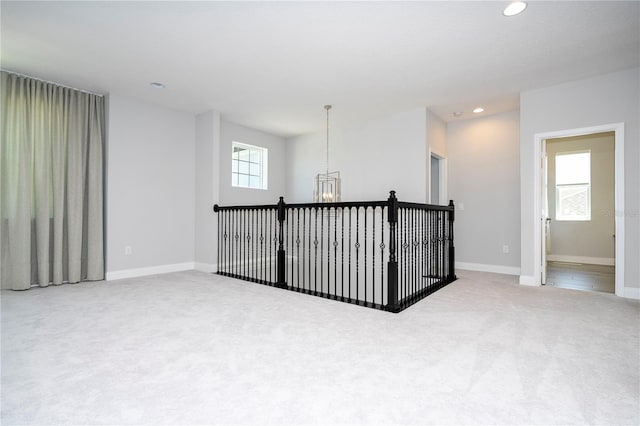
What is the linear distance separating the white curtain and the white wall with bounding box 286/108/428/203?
3.53 m

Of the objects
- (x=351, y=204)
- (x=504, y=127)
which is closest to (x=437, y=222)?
(x=351, y=204)

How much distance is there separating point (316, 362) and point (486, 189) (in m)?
4.43

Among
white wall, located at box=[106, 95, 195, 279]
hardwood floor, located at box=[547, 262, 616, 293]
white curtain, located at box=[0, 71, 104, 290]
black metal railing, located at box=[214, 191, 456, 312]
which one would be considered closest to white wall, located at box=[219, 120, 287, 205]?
white wall, located at box=[106, 95, 195, 279]

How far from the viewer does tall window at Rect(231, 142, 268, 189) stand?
238 inches

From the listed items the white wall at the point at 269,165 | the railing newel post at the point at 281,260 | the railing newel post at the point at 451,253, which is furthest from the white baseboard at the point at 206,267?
the railing newel post at the point at 451,253

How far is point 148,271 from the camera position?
4668 mm

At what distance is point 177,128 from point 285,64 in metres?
2.53

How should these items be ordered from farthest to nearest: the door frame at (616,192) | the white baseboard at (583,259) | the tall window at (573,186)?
the tall window at (573,186) < the white baseboard at (583,259) < the door frame at (616,192)

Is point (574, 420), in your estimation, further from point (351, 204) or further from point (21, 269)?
point (21, 269)

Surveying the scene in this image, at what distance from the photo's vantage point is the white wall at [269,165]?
18.5 feet

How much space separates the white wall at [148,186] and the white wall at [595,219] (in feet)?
22.8

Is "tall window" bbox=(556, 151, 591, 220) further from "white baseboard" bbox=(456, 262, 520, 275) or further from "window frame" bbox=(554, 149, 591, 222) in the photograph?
"white baseboard" bbox=(456, 262, 520, 275)

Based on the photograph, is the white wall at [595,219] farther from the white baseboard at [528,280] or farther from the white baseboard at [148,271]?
the white baseboard at [148,271]

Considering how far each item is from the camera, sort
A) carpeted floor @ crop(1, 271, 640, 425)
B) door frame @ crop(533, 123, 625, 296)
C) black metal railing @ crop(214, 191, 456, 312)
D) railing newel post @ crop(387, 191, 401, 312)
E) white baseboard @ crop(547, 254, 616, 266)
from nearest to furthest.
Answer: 1. carpeted floor @ crop(1, 271, 640, 425)
2. railing newel post @ crop(387, 191, 401, 312)
3. black metal railing @ crop(214, 191, 456, 312)
4. door frame @ crop(533, 123, 625, 296)
5. white baseboard @ crop(547, 254, 616, 266)
